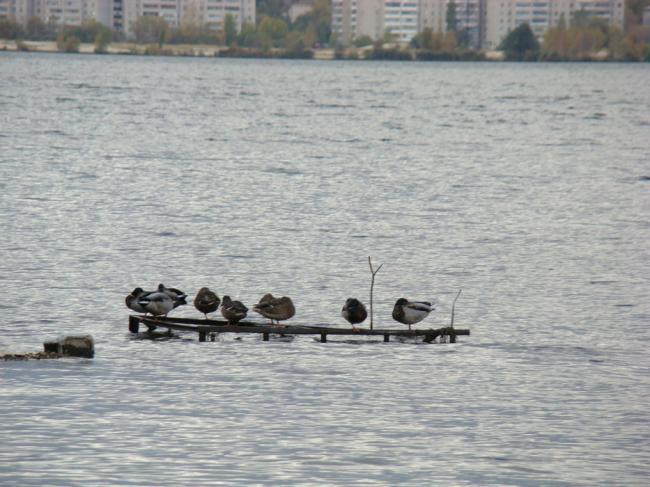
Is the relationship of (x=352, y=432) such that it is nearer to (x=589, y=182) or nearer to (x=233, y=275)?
(x=233, y=275)

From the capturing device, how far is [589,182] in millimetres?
65562

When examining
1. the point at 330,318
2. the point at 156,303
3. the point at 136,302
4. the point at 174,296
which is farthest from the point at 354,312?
the point at 136,302

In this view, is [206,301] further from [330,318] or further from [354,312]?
[330,318]

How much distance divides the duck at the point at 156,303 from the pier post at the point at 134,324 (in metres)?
0.25

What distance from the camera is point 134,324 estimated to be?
26.2m

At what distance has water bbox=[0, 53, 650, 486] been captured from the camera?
18.7 m

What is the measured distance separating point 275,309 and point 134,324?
250cm

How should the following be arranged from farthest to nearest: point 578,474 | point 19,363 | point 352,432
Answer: point 19,363 → point 352,432 → point 578,474

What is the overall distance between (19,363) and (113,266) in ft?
40.9

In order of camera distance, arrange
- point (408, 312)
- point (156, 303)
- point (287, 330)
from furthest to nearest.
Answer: point (156, 303) < point (408, 312) < point (287, 330)

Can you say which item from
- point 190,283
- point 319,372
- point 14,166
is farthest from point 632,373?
point 14,166

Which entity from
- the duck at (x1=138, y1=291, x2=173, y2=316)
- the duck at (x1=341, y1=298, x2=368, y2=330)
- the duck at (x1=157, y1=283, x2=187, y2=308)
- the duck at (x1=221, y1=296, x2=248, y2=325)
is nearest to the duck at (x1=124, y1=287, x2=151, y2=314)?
the duck at (x1=138, y1=291, x2=173, y2=316)

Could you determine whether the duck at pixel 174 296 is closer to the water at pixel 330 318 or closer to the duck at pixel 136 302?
the duck at pixel 136 302

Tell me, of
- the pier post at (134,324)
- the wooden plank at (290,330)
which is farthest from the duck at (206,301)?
the pier post at (134,324)
